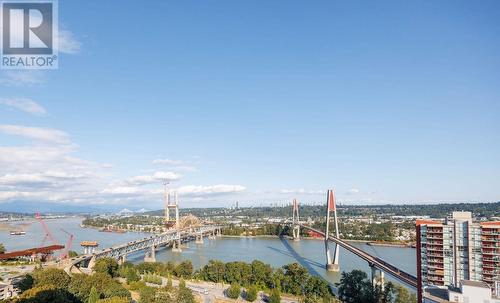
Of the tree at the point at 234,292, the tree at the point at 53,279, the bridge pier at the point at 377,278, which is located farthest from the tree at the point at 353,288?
the tree at the point at 53,279

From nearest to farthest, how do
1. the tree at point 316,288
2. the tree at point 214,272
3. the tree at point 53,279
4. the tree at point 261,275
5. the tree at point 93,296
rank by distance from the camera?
the tree at point 93,296, the tree at point 53,279, the tree at point 316,288, the tree at point 261,275, the tree at point 214,272

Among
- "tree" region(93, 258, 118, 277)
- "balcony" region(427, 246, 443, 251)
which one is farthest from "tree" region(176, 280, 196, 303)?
"balcony" region(427, 246, 443, 251)

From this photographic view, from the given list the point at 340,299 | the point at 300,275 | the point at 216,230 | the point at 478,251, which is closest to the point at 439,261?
the point at 478,251

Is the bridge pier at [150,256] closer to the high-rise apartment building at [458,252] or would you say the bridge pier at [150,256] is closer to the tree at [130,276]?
the tree at [130,276]

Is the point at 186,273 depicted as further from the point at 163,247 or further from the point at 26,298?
the point at 163,247

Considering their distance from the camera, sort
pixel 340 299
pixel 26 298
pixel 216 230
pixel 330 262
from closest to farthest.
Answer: pixel 26 298
pixel 340 299
pixel 330 262
pixel 216 230

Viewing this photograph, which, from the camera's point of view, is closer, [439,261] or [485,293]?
[485,293]

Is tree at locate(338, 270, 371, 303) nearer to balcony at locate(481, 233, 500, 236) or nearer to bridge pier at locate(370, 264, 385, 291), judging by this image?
bridge pier at locate(370, 264, 385, 291)
